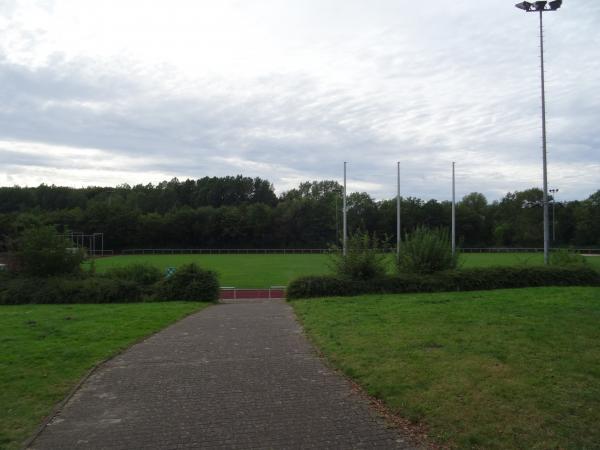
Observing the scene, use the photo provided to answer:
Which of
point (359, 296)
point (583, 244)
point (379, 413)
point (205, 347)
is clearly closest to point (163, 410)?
point (379, 413)

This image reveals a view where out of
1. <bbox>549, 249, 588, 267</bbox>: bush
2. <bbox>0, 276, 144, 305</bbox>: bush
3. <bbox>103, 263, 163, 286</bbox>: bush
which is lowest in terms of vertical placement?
<bbox>0, 276, 144, 305</bbox>: bush

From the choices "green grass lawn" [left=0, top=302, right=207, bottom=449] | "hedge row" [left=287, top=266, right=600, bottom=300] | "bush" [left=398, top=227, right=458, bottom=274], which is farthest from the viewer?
"bush" [left=398, top=227, right=458, bottom=274]

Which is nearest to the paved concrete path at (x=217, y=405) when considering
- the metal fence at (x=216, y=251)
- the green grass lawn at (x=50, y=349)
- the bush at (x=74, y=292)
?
the green grass lawn at (x=50, y=349)

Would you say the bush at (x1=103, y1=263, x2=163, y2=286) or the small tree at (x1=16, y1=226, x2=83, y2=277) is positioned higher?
the small tree at (x1=16, y1=226, x2=83, y2=277)

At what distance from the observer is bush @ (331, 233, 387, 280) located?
19.4m

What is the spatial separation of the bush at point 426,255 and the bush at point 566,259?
5.78 m

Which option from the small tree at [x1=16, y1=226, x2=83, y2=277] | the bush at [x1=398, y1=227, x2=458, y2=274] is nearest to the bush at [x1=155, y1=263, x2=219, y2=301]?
the small tree at [x1=16, y1=226, x2=83, y2=277]

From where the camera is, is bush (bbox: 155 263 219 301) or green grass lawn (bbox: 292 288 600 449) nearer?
green grass lawn (bbox: 292 288 600 449)

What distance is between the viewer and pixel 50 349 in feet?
29.8

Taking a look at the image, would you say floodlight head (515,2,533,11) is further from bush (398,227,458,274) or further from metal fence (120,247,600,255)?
metal fence (120,247,600,255)

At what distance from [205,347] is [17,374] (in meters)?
3.18

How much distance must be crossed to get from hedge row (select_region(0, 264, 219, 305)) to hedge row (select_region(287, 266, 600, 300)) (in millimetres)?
3603

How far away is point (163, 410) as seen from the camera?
19.5 ft

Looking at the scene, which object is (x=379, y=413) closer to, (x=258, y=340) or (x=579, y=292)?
(x=258, y=340)
